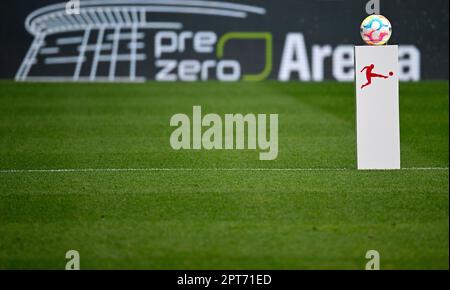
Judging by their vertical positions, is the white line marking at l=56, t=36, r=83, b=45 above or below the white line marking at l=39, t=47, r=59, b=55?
above

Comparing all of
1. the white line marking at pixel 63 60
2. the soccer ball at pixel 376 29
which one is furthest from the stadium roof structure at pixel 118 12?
the soccer ball at pixel 376 29

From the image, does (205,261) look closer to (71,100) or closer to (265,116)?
(265,116)

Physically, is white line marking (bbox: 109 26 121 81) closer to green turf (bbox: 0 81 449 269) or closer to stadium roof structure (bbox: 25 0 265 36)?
stadium roof structure (bbox: 25 0 265 36)

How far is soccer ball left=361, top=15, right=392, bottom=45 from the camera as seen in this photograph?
8305 mm

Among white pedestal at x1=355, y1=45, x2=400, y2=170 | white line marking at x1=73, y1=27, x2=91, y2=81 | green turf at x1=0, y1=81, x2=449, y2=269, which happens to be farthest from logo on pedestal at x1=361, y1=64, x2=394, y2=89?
white line marking at x1=73, y1=27, x2=91, y2=81

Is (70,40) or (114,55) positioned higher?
(70,40)

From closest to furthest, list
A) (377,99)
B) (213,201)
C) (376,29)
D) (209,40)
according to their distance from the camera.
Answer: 1. (213,201)
2. (376,29)
3. (377,99)
4. (209,40)

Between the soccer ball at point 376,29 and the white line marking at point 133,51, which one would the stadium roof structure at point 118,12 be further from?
the soccer ball at point 376,29

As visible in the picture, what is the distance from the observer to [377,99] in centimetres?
848

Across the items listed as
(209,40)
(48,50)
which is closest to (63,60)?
(48,50)

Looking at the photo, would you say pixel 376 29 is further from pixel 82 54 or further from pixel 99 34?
pixel 82 54

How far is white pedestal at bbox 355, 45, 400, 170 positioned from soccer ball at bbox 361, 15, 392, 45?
119mm

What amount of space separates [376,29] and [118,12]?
38.9ft

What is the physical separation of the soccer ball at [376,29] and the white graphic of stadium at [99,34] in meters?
11.6
